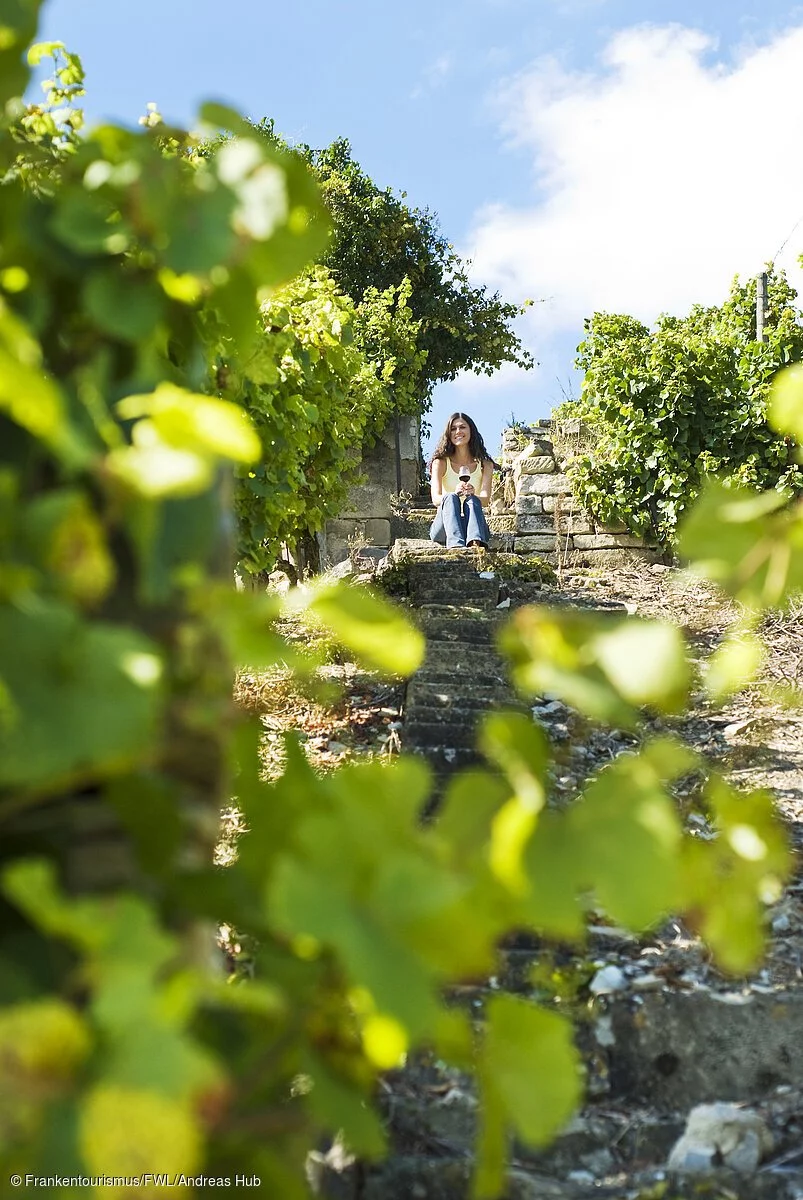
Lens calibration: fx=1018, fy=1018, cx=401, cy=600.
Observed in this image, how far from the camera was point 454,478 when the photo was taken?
858 centimetres

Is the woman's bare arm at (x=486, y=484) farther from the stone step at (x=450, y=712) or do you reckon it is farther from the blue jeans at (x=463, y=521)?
the stone step at (x=450, y=712)

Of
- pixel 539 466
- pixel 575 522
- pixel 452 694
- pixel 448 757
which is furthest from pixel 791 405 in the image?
pixel 539 466

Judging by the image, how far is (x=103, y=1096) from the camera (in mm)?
388

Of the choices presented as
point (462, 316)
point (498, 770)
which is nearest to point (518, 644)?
point (498, 770)

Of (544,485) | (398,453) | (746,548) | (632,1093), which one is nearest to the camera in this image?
(746,548)

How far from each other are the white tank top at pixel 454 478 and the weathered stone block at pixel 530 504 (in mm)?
595

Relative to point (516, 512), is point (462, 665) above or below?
below

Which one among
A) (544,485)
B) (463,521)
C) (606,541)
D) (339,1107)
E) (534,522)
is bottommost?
(339,1107)

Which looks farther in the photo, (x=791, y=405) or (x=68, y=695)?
(x=791, y=405)

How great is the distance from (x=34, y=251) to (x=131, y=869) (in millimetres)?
371

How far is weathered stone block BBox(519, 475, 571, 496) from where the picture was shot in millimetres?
9578

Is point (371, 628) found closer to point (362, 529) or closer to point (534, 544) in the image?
point (534, 544)

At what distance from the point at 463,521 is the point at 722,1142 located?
701 cm

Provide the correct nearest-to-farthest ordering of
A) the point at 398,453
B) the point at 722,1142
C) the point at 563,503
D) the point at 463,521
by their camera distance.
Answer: the point at 722,1142 → the point at 463,521 → the point at 563,503 → the point at 398,453
